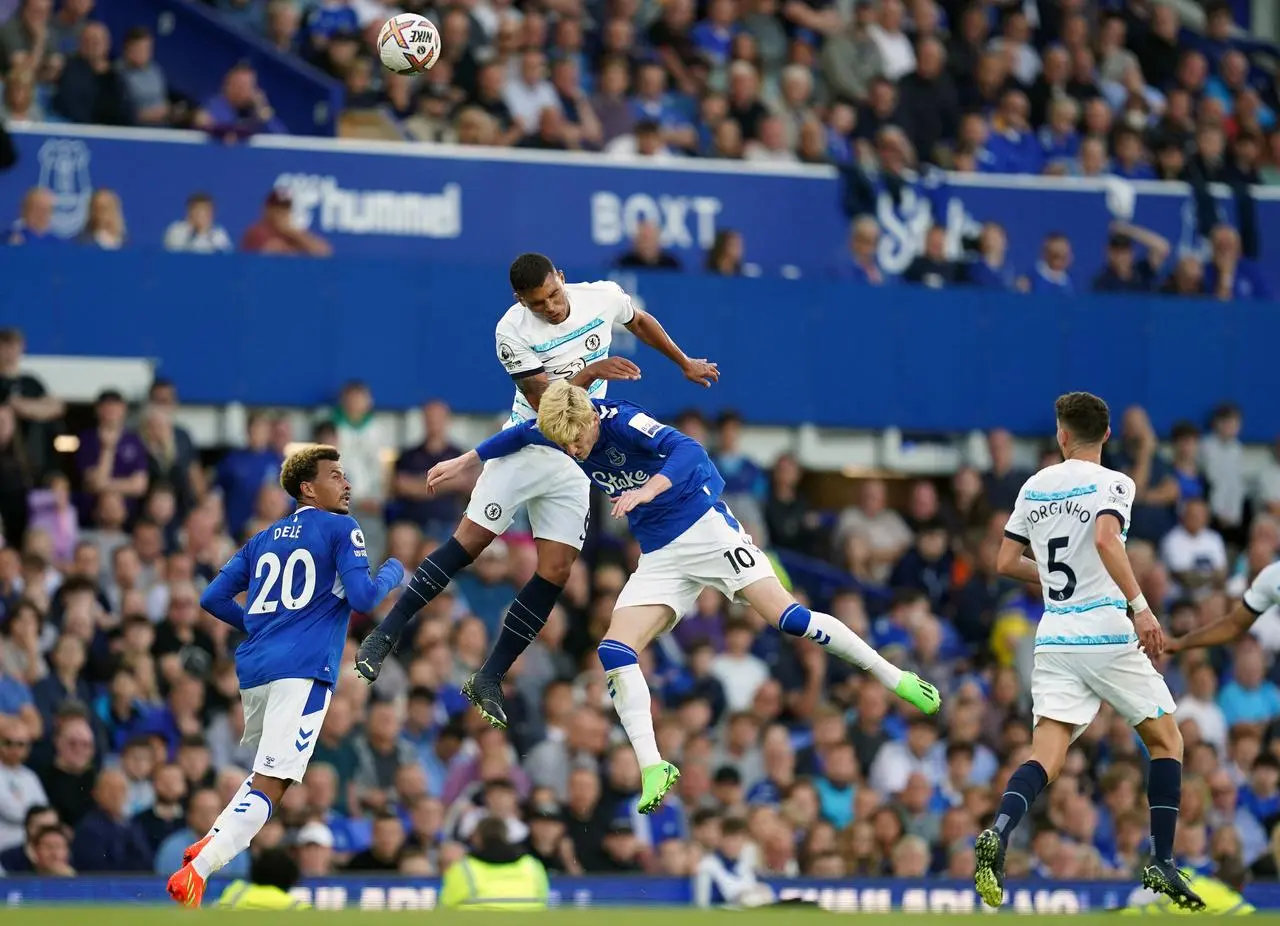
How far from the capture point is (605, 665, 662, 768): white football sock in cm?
1171

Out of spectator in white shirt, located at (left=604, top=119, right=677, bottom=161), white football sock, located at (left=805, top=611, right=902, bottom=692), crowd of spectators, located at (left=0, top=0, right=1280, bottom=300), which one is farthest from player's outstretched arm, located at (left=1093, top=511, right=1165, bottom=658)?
spectator in white shirt, located at (left=604, top=119, right=677, bottom=161)

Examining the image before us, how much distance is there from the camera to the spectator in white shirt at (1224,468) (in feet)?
68.7

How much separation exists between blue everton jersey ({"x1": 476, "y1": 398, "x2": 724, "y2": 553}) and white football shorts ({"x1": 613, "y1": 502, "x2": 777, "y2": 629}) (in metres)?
0.06

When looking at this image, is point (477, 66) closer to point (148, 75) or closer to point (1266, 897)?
point (148, 75)

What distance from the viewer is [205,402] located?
18.6 meters

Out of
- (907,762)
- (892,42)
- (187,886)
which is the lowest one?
(907,762)

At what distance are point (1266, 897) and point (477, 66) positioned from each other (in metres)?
9.63

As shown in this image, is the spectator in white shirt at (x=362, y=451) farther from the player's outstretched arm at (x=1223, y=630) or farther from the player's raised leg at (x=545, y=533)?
the player's outstretched arm at (x=1223, y=630)

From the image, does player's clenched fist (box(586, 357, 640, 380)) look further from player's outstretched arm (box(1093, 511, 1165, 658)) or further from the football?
the football

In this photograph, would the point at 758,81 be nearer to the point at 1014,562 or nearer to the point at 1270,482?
the point at 1270,482

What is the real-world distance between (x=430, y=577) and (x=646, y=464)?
5.21 feet

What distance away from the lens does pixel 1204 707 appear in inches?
726

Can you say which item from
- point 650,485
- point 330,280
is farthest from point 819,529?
point 650,485

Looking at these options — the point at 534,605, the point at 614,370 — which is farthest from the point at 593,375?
the point at 534,605
